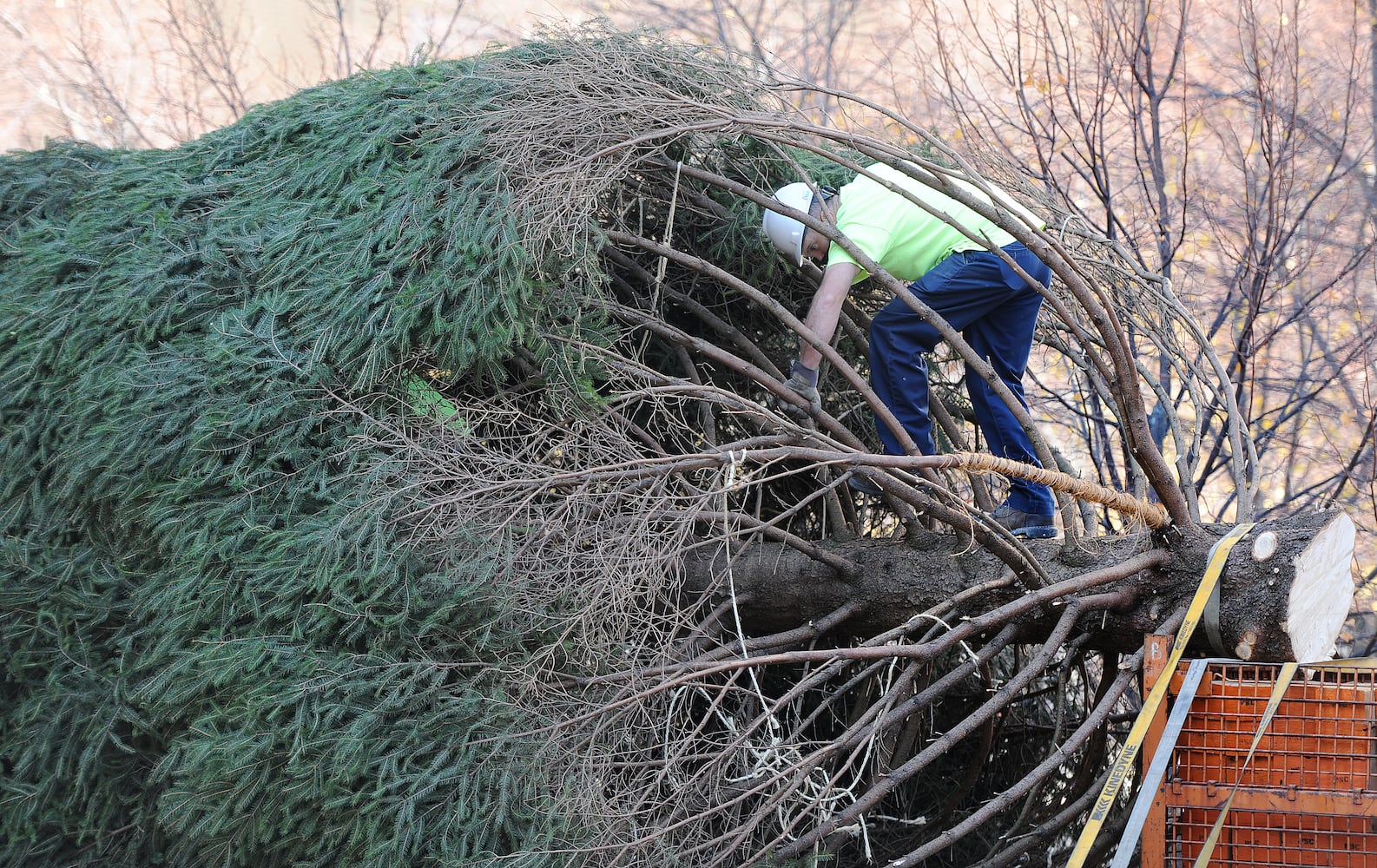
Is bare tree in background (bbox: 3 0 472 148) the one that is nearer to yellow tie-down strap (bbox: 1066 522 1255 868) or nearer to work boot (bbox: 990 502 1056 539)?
work boot (bbox: 990 502 1056 539)

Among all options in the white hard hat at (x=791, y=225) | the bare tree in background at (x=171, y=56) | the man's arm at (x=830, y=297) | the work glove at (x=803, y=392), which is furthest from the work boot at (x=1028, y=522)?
the bare tree in background at (x=171, y=56)

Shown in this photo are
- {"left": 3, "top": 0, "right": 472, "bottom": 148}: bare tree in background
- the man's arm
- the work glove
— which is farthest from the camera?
{"left": 3, "top": 0, "right": 472, "bottom": 148}: bare tree in background

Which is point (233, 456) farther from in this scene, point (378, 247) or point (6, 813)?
point (6, 813)

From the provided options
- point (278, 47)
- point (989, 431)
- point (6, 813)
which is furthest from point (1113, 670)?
point (278, 47)

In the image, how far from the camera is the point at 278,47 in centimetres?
1049

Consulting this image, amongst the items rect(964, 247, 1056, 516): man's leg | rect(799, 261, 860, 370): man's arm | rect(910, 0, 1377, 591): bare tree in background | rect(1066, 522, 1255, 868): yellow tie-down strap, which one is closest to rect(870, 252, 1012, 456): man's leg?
rect(964, 247, 1056, 516): man's leg

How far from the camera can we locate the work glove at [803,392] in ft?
11.9

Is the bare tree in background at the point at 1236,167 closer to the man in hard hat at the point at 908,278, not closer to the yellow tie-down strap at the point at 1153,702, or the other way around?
the man in hard hat at the point at 908,278

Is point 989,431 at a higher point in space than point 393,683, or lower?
higher

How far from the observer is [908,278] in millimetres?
4254

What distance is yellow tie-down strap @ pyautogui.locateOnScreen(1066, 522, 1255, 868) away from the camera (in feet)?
8.49

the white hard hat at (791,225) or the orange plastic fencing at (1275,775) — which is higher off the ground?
the white hard hat at (791,225)

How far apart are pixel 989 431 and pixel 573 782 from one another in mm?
2282

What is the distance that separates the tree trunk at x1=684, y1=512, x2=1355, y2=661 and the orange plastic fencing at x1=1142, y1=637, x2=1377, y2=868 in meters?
0.21
